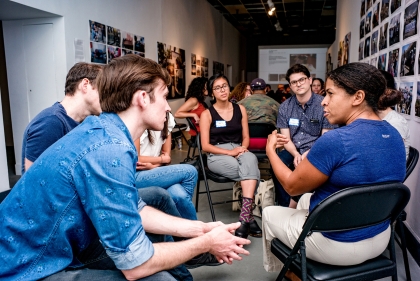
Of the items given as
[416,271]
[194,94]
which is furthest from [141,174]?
[194,94]

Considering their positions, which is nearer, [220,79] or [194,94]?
[220,79]

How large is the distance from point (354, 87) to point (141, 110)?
0.91 meters

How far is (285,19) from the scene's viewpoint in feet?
41.9

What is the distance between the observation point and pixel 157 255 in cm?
97

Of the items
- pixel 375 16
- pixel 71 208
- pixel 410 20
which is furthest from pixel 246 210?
pixel 375 16

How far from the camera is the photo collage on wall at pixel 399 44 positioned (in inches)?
93.2

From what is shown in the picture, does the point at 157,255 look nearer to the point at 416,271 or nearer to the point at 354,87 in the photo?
the point at 354,87

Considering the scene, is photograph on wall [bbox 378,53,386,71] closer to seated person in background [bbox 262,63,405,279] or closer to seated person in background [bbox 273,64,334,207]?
seated person in background [bbox 273,64,334,207]

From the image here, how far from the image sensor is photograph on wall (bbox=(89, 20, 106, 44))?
453 centimetres

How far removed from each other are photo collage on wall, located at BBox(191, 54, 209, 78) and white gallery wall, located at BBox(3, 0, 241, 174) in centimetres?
18

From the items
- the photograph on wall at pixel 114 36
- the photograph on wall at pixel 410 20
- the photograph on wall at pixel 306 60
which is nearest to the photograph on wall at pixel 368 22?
the photograph on wall at pixel 410 20

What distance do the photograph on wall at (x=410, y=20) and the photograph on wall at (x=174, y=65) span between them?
493 cm

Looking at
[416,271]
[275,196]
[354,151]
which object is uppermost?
[354,151]

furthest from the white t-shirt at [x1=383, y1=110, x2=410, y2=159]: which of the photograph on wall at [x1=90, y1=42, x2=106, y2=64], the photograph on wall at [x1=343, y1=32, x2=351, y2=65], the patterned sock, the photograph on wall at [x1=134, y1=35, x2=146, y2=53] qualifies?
the photograph on wall at [x1=134, y1=35, x2=146, y2=53]
